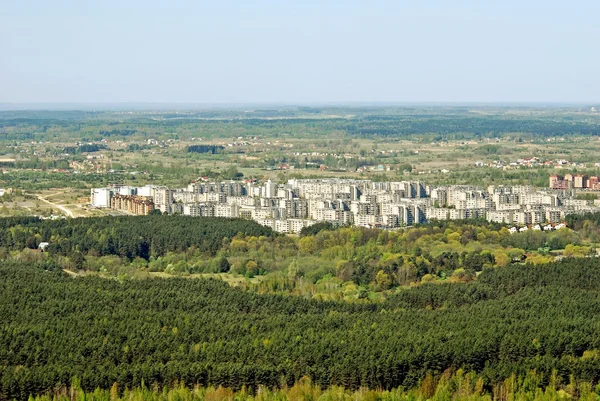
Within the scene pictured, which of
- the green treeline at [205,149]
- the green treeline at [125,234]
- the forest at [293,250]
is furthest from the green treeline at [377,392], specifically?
the green treeline at [205,149]

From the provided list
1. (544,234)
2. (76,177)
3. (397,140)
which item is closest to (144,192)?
(76,177)

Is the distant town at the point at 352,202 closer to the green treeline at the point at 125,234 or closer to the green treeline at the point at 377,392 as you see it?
the green treeline at the point at 125,234

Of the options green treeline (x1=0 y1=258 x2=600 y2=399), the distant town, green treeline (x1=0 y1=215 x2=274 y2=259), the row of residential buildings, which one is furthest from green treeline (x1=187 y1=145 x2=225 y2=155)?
green treeline (x1=0 y1=258 x2=600 y2=399)

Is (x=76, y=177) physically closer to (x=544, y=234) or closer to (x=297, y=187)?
(x=297, y=187)

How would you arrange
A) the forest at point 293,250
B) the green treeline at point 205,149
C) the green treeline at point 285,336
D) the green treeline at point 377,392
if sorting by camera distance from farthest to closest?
the green treeline at point 205,149, the forest at point 293,250, the green treeline at point 285,336, the green treeline at point 377,392

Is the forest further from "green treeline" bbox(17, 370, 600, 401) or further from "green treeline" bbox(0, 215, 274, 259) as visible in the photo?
"green treeline" bbox(17, 370, 600, 401)

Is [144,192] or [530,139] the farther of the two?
[530,139]
